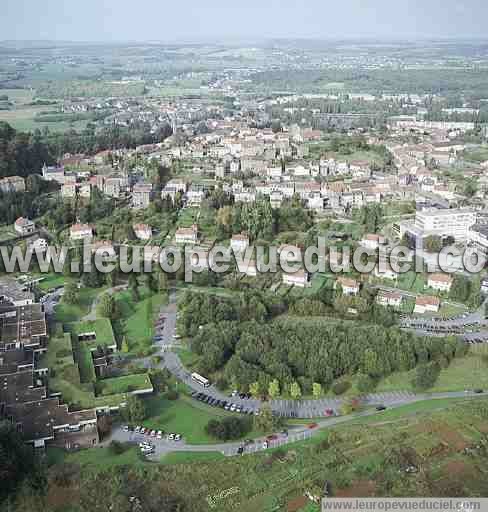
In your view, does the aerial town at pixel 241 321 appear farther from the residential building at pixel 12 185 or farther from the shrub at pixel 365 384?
the shrub at pixel 365 384

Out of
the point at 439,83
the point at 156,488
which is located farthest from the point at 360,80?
the point at 156,488

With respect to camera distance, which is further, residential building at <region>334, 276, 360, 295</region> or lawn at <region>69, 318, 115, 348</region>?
residential building at <region>334, 276, 360, 295</region>

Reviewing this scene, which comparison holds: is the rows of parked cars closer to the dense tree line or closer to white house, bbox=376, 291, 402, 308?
white house, bbox=376, 291, 402, 308

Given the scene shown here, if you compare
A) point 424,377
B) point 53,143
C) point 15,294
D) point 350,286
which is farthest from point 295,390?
point 53,143

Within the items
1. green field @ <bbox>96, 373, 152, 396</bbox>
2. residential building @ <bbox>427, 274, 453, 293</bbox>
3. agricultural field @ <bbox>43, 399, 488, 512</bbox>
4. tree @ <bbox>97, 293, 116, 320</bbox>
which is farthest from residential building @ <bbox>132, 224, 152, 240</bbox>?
agricultural field @ <bbox>43, 399, 488, 512</bbox>

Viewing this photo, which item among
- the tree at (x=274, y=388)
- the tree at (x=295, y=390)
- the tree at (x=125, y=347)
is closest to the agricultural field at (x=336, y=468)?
the tree at (x=295, y=390)

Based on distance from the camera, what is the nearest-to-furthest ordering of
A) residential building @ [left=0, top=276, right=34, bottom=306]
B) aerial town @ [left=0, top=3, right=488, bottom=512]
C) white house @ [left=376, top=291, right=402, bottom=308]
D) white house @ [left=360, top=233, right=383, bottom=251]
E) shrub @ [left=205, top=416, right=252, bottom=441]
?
aerial town @ [left=0, top=3, right=488, bottom=512], shrub @ [left=205, top=416, right=252, bottom=441], residential building @ [left=0, top=276, right=34, bottom=306], white house @ [left=376, top=291, right=402, bottom=308], white house @ [left=360, top=233, right=383, bottom=251]
